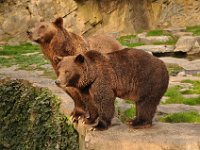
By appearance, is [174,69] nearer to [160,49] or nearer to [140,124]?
[160,49]

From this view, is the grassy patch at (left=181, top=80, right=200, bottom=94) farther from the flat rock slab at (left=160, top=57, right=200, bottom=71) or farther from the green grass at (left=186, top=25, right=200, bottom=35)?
the green grass at (left=186, top=25, right=200, bottom=35)

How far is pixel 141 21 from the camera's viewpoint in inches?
928

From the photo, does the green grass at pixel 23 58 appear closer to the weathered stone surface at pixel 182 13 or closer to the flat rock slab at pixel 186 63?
the flat rock slab at pixel 186 63

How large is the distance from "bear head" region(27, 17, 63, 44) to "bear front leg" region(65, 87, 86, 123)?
88 cm

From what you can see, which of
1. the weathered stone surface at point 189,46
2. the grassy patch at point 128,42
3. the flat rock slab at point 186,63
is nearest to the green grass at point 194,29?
the grassy patch at point 128,42

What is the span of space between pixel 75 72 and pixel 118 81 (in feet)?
2.12

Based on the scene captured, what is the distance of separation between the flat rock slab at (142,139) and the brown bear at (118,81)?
0.50 ft

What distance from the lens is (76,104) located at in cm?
669

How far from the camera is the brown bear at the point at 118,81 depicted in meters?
5.88

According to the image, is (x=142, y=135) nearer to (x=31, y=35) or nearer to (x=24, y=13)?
(x=31, y=35)

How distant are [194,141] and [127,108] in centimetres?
285

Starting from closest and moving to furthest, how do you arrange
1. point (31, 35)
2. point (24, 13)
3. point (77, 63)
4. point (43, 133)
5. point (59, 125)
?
point (77, 63) → point (31, 35) → point (59, 125) → point (43, 133) → point (24, 13)

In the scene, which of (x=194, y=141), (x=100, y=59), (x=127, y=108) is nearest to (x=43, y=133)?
(x=127, y=108)

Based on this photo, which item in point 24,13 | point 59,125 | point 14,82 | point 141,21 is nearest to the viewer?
point 59,125
